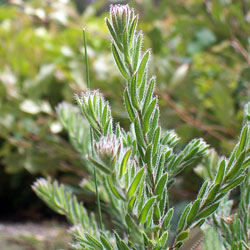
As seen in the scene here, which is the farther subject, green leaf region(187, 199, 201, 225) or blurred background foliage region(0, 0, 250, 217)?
blurred background foliage region(0, 0, 250, 217)

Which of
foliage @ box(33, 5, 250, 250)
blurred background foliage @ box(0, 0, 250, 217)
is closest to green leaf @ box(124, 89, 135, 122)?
foliage @ box(33, 5, 250, 250)

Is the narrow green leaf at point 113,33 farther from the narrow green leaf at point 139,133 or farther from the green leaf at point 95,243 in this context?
the green leaf at point 95,243

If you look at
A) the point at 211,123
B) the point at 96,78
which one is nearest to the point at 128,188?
the point at 211,123

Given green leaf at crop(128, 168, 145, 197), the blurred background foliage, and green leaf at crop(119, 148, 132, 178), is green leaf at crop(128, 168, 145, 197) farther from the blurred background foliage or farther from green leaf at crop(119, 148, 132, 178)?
the blurred background foliage

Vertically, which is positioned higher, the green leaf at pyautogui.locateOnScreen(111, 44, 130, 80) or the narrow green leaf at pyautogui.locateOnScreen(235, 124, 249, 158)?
the green leaf at pyautogui.locateOnScreen(111, 44, 130, 80)

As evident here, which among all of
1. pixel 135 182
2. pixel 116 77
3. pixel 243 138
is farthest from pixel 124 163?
pixel 116 77

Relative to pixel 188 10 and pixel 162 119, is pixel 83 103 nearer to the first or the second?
pixel 162 119
